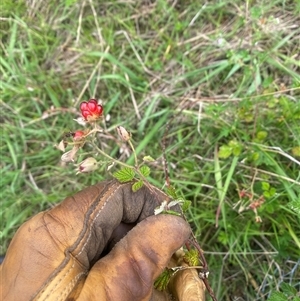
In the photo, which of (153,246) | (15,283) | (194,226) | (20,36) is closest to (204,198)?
(194,226)

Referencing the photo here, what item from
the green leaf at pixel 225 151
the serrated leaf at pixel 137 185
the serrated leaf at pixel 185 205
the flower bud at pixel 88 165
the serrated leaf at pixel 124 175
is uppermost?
the flower bud at pixel 88 165

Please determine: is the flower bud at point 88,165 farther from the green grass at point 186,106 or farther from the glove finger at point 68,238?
the green grass at point 186,106

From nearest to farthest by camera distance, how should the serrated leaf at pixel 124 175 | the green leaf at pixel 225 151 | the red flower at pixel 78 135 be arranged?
the red flower at pixel 78 135, the serrated leaf at pixel 124 175, the green leaf at pixel 225 151

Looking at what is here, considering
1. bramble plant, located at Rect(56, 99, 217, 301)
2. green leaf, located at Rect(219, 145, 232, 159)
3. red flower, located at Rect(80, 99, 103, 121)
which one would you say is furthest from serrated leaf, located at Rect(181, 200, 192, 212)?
green leaf, located at Rect(219, 145, 232, 159)

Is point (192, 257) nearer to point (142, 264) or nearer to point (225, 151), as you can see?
point (142, 264)

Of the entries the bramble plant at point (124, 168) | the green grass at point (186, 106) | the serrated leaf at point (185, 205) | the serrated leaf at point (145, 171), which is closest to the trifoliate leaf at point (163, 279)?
the bramble plant at point (124, 168)

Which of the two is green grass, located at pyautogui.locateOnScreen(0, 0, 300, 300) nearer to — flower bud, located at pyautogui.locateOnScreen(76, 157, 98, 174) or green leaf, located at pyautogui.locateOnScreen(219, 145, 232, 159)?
green leaf, located at pyautogui.locateOnScreen(219, 145, 232, 159)
